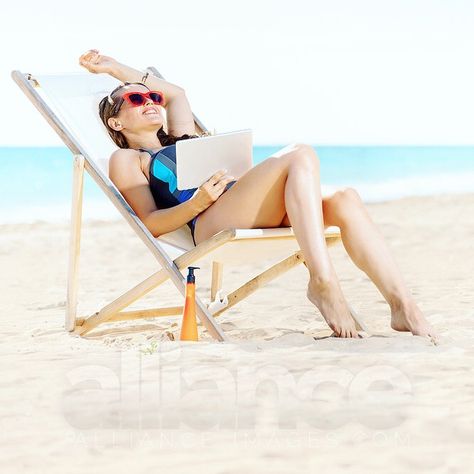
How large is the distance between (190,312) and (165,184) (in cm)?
60

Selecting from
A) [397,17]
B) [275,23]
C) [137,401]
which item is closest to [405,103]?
[397,17]

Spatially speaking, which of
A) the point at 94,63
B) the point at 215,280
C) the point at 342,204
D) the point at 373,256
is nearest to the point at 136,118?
the point at 94,63

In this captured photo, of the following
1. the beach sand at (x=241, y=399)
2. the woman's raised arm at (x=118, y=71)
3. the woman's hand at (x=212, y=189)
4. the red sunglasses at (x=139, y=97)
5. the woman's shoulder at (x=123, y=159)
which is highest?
the woman's raised arm at (x=118, y=71)

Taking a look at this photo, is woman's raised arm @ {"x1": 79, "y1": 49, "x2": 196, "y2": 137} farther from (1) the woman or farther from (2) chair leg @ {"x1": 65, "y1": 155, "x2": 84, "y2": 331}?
(2) chair leg @ {"x1": 65, "y1": 155, "x2": 84, "y2": 331}

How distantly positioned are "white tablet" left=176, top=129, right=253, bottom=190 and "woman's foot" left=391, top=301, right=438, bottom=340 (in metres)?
0.83

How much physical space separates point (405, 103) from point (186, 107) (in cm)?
2306

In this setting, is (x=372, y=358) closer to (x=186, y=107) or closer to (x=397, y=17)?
(x=186, y=107)

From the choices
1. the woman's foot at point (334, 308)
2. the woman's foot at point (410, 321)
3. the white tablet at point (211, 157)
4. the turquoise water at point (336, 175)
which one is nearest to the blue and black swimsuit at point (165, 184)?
the white tablet at point (211, 157)

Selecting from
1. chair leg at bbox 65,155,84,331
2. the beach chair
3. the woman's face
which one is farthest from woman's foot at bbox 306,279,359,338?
the woman's face

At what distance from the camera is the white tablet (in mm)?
3357

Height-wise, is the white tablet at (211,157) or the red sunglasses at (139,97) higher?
the red sunglasses at (139,97)

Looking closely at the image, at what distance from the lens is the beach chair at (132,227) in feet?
10.9

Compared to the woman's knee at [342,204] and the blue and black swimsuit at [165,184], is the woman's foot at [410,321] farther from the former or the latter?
the blue and black swimsuit at [165,184]

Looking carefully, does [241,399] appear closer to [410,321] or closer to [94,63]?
[410,321]
